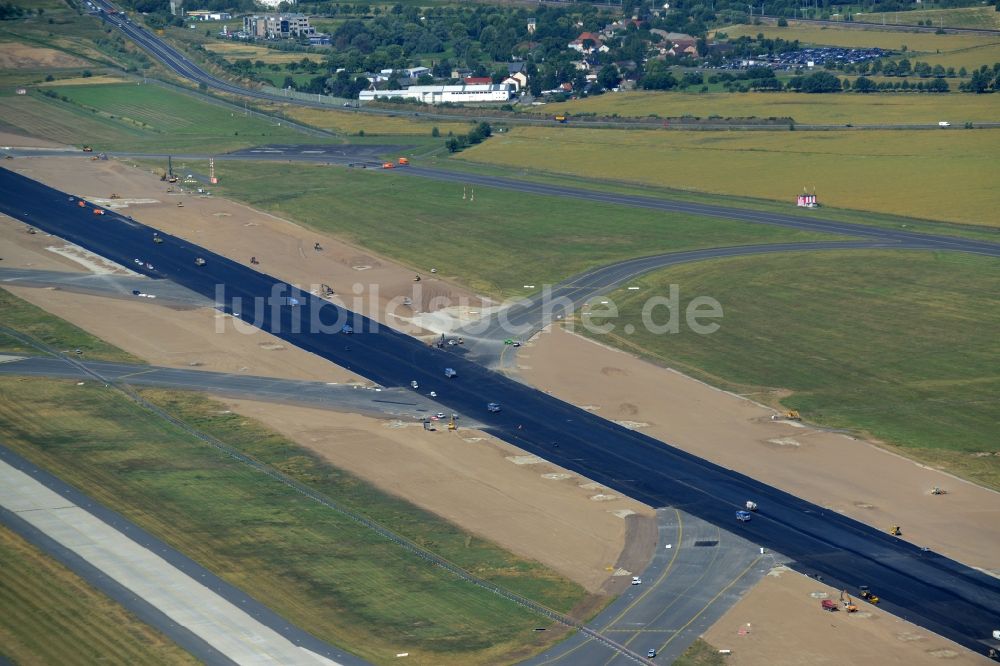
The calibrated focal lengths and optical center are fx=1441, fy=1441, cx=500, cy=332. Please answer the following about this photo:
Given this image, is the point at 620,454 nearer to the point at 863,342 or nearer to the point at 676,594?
the point at 676,594

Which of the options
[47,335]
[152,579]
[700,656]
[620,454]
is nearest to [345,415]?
[620,454]

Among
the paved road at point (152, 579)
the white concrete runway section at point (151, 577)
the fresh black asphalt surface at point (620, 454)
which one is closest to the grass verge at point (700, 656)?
the fresh black asphalt surface at point (620, 454)

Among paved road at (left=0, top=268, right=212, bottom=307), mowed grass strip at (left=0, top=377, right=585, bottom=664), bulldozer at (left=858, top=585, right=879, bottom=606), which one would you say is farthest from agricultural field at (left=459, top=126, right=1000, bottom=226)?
mowed grass strip at (left=0, top=377, right=585, bottom=664)

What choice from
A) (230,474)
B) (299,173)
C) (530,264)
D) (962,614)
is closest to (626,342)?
(530,264)

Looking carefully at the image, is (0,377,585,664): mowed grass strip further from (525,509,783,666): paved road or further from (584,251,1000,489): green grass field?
(584,251,1000,489): green grass field

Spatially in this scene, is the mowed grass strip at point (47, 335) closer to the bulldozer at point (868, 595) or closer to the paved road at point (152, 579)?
the paved road at point (152, 579)
